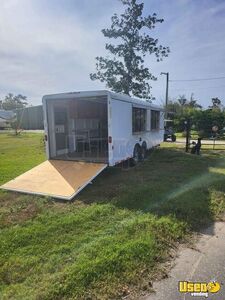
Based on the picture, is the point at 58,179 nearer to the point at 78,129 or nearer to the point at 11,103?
the point at 78,129

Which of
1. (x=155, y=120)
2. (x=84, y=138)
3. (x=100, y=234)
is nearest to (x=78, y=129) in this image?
(x=84, y=138)

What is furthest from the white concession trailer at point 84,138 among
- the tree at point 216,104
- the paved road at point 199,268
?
the tree at point 216,104

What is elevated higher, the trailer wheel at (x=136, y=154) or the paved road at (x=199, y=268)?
the trailer wheel at (x=136, y=154)

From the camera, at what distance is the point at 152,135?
11.3m

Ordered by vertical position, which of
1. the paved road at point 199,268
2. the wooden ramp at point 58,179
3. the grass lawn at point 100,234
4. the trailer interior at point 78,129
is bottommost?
the paved road at point 199,268

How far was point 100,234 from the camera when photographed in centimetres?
378

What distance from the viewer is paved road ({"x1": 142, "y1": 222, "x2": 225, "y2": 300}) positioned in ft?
8.74

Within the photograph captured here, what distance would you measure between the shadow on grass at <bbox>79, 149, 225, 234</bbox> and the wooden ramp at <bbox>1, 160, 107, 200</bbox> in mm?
309

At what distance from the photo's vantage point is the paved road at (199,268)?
2.66m

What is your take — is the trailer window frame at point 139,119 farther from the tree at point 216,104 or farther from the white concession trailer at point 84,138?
the tree at point 216,104

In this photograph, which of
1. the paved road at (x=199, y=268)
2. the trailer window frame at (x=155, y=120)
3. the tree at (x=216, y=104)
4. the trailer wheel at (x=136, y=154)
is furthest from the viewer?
the tree at (x=216, y=104)

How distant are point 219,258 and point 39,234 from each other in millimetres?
2511

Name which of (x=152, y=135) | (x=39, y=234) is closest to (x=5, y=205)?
(x=39, y=234)

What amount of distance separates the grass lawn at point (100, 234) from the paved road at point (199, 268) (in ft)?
0.51
